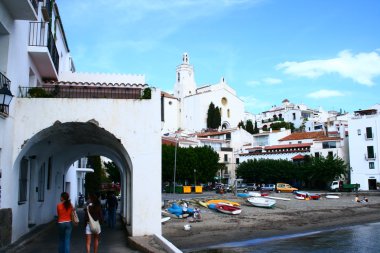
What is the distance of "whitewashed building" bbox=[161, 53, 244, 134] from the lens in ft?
353

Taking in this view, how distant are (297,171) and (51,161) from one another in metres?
50.8

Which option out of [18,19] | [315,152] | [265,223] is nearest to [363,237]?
[265,223]

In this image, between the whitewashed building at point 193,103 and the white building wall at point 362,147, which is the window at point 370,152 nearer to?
the white building wall at point 362,147

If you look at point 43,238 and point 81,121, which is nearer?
point 81,121

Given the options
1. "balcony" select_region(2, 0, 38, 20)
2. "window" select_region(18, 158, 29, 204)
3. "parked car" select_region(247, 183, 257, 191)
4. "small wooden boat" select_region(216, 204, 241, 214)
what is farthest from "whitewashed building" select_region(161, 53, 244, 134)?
"balcony" select_region(2, 0, 38, 20)

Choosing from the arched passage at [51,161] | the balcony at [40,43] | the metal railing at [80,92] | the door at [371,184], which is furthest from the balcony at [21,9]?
the door at [371,184]

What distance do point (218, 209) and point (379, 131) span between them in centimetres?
3976

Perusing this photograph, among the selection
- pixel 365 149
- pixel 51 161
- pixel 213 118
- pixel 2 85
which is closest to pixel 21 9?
pixel 2 85

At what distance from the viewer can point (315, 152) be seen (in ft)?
220

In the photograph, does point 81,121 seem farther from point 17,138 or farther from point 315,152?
point 315,152

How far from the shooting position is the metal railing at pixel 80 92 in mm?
12079

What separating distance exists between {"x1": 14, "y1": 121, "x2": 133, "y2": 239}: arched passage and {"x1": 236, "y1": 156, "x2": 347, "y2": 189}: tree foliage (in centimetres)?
4646

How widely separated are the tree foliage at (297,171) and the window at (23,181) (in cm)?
5250

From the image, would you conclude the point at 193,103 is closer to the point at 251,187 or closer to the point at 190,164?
the point at 251,187
